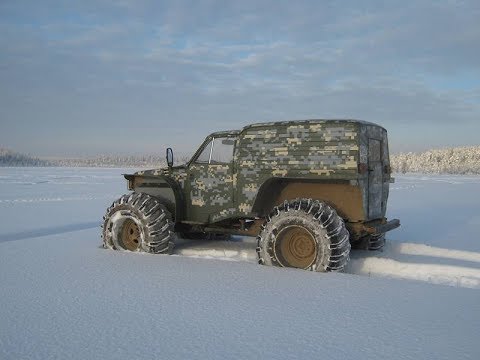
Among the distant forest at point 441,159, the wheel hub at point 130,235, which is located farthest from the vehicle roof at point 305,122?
the distant forest at point 441,159

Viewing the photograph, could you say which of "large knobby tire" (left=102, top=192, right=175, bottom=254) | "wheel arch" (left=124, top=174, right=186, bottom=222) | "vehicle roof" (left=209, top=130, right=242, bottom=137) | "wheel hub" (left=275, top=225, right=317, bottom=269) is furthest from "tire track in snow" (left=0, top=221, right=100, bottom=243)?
"wheel hub" (left=275, top=225, right=317, bottom=269)

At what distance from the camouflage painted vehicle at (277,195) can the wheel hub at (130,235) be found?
0.02m

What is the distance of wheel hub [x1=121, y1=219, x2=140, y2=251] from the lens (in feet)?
23.1

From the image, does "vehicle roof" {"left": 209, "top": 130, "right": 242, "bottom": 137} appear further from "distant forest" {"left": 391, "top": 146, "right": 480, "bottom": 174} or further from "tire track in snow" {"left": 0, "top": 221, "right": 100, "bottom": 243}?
"distant forest" {"left": 391, "top": 146, "right": 480, "bottom": 174}

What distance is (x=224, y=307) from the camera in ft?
12.9

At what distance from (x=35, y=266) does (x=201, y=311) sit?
2.67m

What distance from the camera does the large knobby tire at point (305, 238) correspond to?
551 cm

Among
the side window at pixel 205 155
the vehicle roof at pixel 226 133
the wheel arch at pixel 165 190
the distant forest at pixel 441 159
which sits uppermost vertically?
the distant forest at pixel 441 159

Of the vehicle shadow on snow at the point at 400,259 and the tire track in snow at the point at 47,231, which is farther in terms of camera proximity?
the tire track in snow at the point at 47,231

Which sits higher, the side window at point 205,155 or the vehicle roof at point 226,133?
the vehicle roof at point 226,133

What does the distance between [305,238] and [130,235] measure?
2.82 meters

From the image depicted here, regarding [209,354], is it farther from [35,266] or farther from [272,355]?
[35,266]

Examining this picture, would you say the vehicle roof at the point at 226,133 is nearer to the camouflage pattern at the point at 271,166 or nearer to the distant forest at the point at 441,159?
the camouflage pattern at the point at 271,166

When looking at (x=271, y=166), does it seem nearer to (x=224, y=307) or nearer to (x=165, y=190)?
(x=165, y=190)
